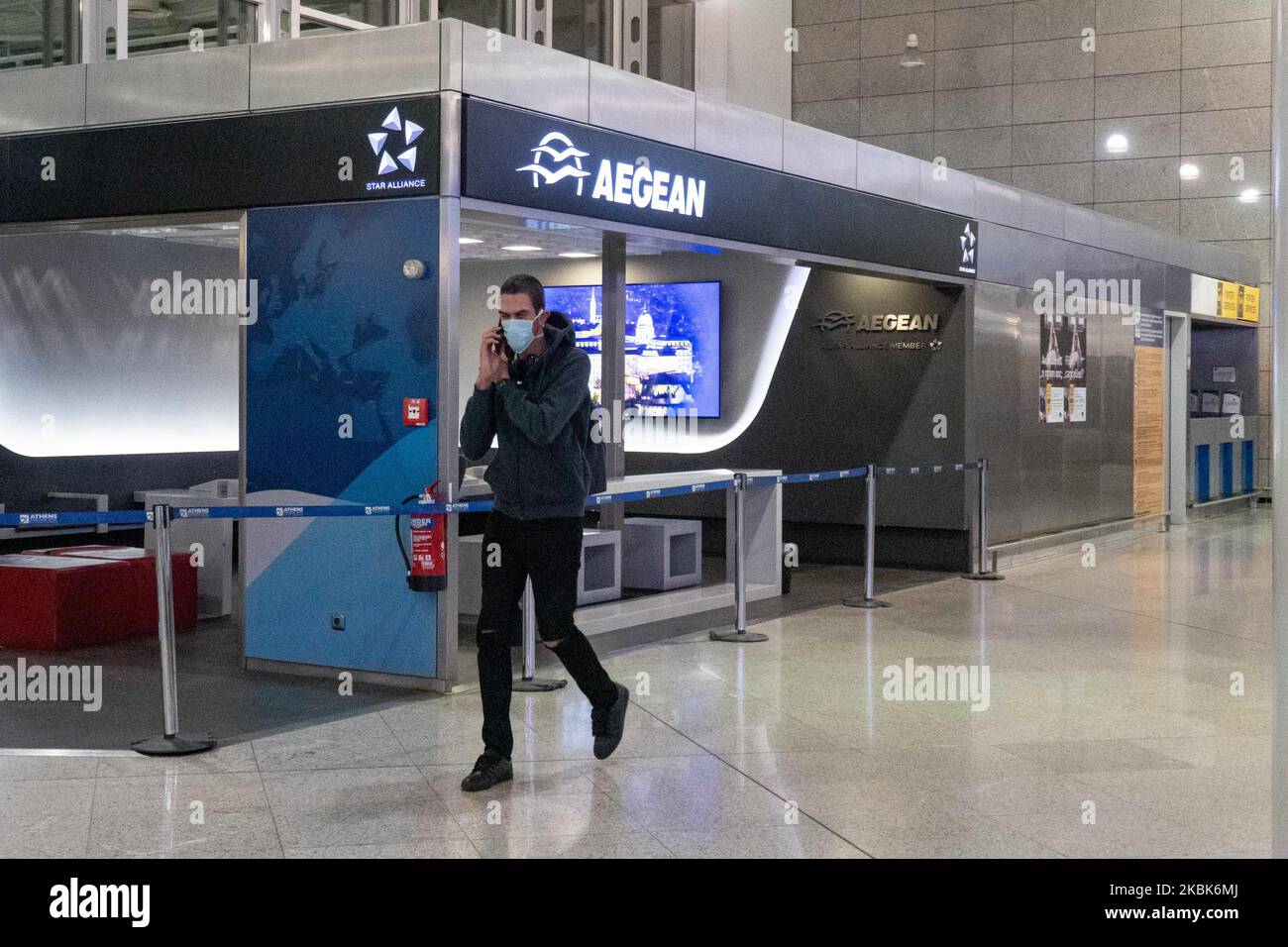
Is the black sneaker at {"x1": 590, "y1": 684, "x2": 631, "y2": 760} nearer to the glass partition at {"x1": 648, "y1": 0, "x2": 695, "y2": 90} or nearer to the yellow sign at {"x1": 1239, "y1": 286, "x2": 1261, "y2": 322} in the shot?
the glass partition at {"x1": 648, "y1": 0, "x2": 695, "y2": 90}

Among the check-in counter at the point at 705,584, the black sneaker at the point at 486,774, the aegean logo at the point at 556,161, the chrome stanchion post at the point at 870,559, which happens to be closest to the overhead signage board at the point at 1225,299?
the chrome stanchion post at the point at 870,559

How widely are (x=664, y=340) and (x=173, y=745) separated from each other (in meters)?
7.68

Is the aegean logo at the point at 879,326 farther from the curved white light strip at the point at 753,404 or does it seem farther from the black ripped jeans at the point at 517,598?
the black ripped jeans at the point at 517,598

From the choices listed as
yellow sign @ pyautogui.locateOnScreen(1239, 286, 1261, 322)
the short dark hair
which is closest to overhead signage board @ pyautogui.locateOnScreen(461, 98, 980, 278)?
the short dark hair

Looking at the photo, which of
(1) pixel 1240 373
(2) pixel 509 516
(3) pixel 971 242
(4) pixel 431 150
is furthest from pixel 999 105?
(2) pixel 509 516

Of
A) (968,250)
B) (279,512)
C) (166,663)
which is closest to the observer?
(166,663)

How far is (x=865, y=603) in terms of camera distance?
402 inches

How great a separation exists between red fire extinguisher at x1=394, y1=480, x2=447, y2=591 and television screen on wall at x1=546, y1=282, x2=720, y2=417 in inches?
216

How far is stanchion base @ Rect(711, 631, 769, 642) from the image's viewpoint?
28.4ft

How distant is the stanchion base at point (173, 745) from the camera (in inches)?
227

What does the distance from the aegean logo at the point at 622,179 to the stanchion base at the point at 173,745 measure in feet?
10.6

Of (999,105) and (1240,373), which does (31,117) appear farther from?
(1240,373)

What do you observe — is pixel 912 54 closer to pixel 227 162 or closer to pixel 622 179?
pixel 622 179

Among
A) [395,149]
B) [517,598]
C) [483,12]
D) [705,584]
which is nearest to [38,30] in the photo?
[483,12]
